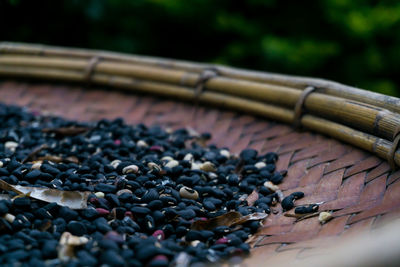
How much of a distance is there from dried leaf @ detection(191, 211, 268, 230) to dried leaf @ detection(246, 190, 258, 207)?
0.09 meters

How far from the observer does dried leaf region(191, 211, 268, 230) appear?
1.11m

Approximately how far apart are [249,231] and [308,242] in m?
0.15

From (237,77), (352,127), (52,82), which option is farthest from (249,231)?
(52,82)

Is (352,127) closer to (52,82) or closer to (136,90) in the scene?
(136,90)

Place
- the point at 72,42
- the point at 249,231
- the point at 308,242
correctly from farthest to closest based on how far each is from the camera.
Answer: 1. the point at 72,42
2. the point at 249,231
3. the point at 308,242

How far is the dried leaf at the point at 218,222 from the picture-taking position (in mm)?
1108

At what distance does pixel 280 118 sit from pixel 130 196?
618 mm

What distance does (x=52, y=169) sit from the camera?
4.16ft

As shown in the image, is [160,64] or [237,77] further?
[160,64]

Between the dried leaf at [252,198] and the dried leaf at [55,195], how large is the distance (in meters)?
0.38

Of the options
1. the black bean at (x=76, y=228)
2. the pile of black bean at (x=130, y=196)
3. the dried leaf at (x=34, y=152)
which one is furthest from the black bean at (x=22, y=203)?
the dried leaf at (x=34, y=152)

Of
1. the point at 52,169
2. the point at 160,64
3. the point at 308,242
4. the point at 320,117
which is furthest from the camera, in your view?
the point at 160,64

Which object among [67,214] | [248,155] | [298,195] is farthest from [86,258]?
[248,155]

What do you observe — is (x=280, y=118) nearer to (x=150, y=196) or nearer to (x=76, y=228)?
(x=150, y=196)
